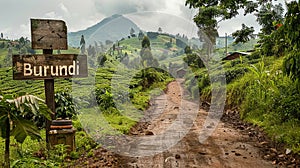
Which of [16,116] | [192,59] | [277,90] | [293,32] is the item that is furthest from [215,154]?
[192,59]

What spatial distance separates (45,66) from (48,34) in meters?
0.56

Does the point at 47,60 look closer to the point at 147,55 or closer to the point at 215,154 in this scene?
the point at 215,154

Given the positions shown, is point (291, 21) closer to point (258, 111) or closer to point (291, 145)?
point (291, 145)

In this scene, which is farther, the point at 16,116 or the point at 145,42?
the point at 145,42

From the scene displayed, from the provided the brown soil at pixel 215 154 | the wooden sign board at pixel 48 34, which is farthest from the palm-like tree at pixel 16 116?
the wooden sign board at pixel 48 34

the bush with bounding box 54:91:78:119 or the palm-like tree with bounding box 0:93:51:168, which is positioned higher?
the palm-like tree with bounding box 0:93:51:168

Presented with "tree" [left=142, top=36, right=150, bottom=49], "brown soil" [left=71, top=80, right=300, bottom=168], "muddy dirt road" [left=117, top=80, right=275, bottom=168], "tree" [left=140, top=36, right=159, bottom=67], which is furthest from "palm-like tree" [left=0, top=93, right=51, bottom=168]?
"tree" [left=142, top=36, right=150, bottom=49]

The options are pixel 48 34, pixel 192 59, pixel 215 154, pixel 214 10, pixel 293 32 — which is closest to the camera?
pixel 293 32

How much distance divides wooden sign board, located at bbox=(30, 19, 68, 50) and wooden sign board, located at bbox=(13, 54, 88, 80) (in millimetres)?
212

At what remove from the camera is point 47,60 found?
16.2 ft

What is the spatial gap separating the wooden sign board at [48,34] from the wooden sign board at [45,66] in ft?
0.70

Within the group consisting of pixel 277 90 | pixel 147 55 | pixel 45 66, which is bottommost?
pixel 277 90

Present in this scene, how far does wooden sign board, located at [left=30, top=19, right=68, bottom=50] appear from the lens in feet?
16.1

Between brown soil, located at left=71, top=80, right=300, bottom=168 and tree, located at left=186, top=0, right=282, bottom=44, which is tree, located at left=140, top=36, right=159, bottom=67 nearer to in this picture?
tree, located at left=186, top=0, right=282, bottom=44
